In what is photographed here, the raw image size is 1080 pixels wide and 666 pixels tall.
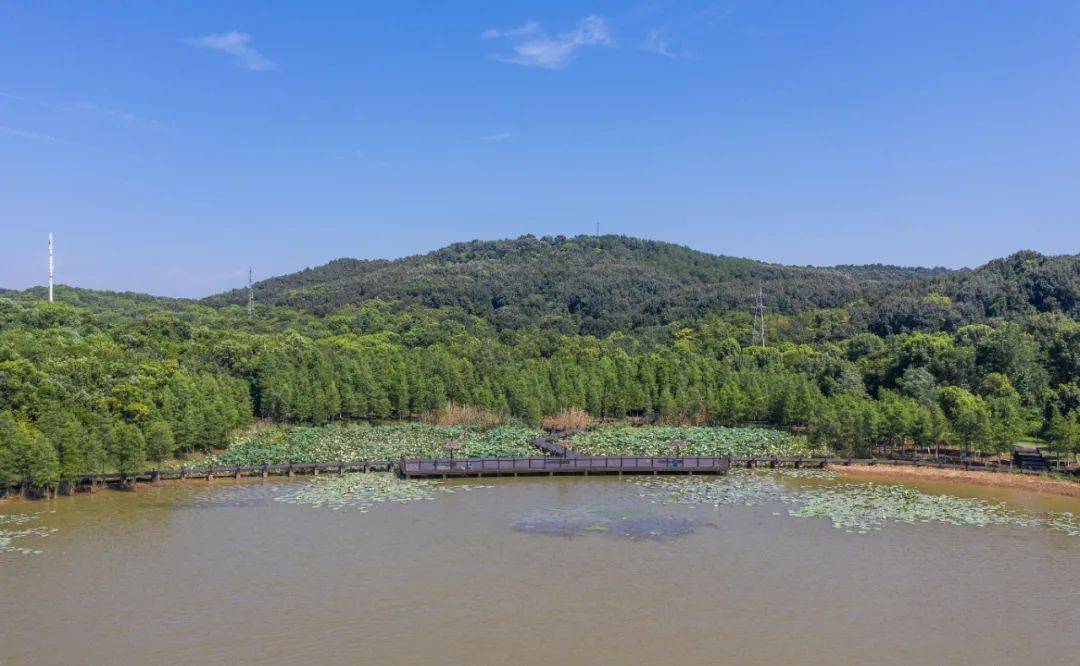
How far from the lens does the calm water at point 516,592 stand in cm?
2478

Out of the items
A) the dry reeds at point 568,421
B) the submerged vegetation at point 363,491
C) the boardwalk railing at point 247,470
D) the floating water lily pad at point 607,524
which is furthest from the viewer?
the dry reeds at point 568,421

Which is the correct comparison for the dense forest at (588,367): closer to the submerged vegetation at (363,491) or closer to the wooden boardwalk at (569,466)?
the submerged vegetation at (363,491)

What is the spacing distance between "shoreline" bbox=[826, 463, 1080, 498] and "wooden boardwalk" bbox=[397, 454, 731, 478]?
Result: 8.40 metres

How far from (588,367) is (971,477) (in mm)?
43100

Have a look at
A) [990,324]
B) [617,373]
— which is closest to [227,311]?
[617,373]

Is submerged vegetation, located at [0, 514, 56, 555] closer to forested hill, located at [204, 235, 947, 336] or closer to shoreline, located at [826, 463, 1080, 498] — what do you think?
shoreline, located at [826, 463, 1080, 498]

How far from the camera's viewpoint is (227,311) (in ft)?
493

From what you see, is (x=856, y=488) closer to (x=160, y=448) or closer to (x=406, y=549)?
(x=406, y=549)

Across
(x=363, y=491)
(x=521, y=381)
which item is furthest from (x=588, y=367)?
(x=363, y=491)

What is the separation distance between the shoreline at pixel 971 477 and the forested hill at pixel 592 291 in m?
81.3

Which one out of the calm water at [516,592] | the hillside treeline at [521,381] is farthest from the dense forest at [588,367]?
the calm water at [516,592]

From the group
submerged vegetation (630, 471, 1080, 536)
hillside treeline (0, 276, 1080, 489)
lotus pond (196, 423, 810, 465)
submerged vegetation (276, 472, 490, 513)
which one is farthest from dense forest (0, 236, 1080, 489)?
submerged vegetation (276, 472, 490, 513)

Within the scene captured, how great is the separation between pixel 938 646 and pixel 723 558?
9820mm

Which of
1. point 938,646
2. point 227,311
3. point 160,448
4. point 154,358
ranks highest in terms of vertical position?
point 227,311
